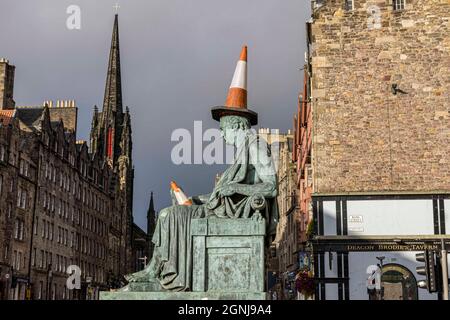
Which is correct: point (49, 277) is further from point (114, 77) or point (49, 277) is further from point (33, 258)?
point (114, 77)

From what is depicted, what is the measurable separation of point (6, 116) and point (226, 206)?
4536cm

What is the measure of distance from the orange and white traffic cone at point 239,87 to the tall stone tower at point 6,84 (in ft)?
154

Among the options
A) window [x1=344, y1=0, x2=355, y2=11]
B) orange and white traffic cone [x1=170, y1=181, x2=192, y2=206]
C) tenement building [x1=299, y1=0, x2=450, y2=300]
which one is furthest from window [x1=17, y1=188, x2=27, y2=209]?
orange and white traffic cone [x1=170, y1=181, x2=192, y2=206]

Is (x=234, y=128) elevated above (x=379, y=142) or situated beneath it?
situated beneath

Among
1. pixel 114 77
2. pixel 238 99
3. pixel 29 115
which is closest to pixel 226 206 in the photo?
pixel 238 99

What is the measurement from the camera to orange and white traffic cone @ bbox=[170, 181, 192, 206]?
9.59m

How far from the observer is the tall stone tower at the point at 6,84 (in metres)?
53.5

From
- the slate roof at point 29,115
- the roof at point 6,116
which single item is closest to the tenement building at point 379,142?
the roof at point 6,116

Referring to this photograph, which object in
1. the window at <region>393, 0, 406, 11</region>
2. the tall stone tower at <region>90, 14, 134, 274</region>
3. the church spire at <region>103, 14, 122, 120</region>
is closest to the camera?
the window at <region>393, 0, 406, 11</region>

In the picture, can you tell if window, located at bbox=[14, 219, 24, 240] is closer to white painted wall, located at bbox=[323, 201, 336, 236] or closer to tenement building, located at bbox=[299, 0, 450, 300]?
tenement building, located at bbox=[299, 0, 450, 300]

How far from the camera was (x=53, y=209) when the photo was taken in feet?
187

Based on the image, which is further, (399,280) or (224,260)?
(399,280)

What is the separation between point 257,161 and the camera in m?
9.55

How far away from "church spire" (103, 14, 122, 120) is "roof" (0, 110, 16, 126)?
152 ft
